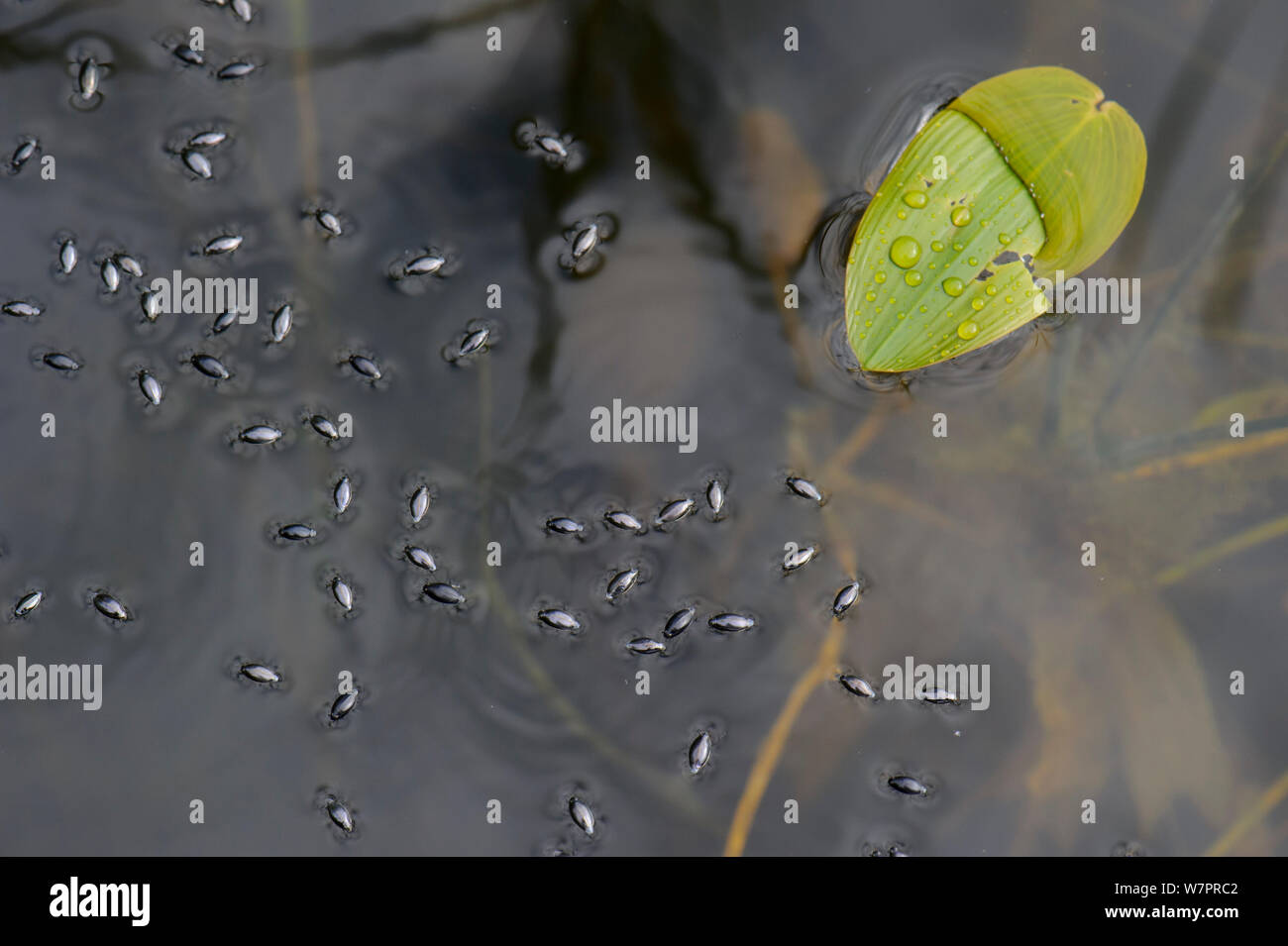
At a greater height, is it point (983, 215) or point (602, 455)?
point (983, 215)

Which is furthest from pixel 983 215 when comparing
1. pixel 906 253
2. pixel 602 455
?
pixel 602 455

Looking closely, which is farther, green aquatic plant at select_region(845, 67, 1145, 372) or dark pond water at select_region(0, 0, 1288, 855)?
dark pond water at select_region(0, 0, 1288, 855)

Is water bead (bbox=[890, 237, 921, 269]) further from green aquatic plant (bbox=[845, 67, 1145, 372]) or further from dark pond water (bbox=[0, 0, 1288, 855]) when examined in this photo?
dark pond water (bbox=[0, 0, 1288, 855])

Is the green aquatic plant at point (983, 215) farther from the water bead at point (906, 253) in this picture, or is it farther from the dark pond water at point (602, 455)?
the dark pond water at point (602, 455)

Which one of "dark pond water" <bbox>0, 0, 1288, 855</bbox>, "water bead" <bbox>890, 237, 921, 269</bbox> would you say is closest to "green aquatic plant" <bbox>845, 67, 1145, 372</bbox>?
"water bead" <bbox>890, 237, 921, 269</bbox>

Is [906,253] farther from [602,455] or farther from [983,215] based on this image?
[602,455]
